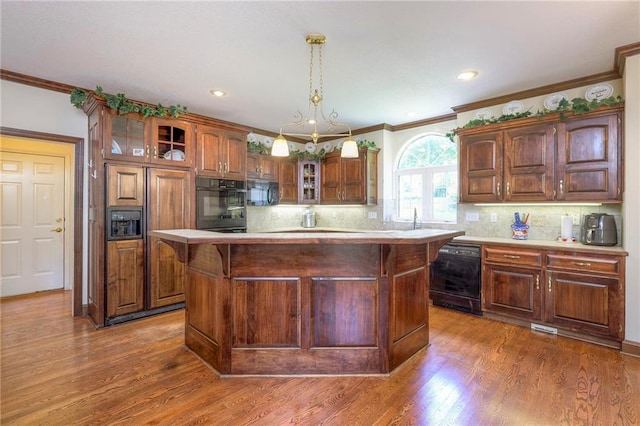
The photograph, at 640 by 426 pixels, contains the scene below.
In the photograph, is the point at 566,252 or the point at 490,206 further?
the point at 490,206

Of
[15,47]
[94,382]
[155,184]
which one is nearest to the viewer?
[94,382]

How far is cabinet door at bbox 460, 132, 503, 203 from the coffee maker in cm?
88

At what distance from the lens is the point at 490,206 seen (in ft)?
13.7

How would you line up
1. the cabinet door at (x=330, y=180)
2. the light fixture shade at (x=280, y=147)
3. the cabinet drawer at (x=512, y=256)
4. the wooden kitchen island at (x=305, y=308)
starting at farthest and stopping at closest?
the cabinet door at (x=330, y=180) < the cabinet drawer at (x=512, y=256) < the light fixture shade at (x=280, y=147) < the wooden kitchen island at (x=305, y=308)

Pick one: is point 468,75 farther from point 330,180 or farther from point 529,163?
point 330,180

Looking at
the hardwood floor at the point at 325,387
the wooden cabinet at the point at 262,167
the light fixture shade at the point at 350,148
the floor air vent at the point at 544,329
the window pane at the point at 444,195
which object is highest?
the wooden cabinet at the point at 262,167

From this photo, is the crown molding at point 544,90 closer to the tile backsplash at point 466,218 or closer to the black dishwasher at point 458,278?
the tile backsplash at point 466,218

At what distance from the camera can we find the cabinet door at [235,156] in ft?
15.2

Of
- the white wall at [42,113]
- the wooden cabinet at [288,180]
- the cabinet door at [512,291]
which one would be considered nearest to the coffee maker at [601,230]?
the cabinet door at [512,291]

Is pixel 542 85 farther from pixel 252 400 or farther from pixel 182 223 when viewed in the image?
pixel 182 223

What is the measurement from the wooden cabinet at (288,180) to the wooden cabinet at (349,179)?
19.8 inches

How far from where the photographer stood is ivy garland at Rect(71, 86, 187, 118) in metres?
3.41

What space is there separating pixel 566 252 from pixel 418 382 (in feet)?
6.91

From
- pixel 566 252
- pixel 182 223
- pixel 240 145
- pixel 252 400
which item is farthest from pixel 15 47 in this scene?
pixel 566 252
